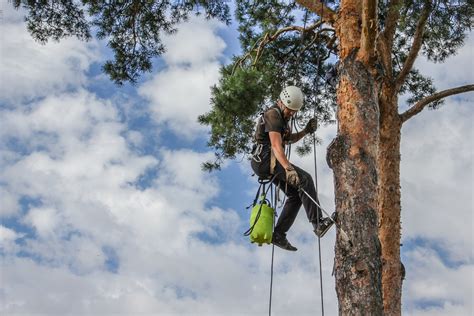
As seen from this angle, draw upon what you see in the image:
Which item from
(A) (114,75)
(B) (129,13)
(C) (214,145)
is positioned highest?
(B) (129,13)

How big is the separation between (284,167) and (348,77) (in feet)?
3.60

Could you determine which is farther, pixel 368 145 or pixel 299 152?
pixel 299 152

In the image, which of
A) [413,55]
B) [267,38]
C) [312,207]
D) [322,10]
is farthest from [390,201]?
[267,38]

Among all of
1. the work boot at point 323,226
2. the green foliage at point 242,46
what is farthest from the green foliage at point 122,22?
the work boot at point 323,226

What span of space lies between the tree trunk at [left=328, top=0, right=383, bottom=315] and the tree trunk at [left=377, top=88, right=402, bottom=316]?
1.44 meters

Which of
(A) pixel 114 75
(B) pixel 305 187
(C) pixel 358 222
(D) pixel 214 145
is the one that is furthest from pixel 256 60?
(C) pixel 358 222

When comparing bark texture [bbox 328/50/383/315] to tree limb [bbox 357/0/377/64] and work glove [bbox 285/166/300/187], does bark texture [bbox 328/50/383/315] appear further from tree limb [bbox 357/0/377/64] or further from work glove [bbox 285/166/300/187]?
work glove [bbox 285/166/300/187]

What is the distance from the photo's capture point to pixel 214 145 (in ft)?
29.5

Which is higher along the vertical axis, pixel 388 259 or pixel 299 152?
pixel 299 152

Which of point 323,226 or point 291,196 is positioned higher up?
point 291,196

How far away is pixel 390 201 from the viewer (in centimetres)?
726

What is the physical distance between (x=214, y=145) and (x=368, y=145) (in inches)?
152

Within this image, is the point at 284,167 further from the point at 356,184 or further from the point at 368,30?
the point at 368,30

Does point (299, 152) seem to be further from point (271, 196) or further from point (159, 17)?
point (271, 196)
